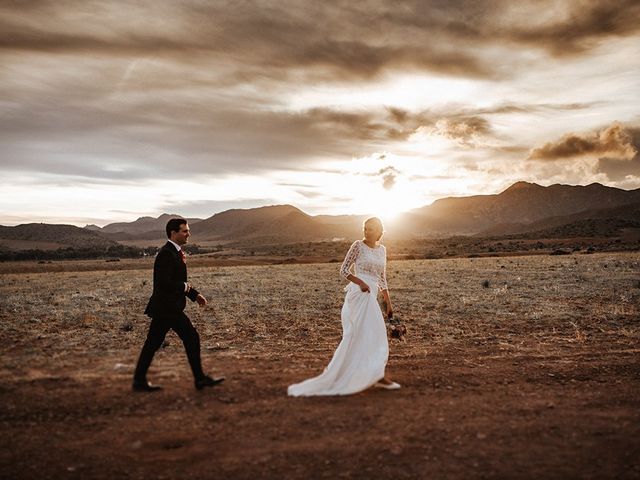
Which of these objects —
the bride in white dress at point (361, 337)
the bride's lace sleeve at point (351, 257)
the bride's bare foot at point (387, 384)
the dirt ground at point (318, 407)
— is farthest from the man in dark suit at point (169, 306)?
the bride's bare foot at point (387, 384)

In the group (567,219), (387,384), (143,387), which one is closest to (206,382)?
(143,387)

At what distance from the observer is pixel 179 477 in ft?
13.9

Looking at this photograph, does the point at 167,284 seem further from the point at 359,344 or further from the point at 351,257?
the point at 359,344

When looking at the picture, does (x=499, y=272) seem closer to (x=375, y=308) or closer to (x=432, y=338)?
(x=432, y=338)

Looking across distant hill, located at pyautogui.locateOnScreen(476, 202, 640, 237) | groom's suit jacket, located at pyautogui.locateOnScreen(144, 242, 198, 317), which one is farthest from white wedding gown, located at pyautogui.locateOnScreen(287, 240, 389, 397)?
Result: distant hill, located at pyautogui.locateOnScreen(476, 202, 640, 237)

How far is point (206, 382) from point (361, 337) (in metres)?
2.30

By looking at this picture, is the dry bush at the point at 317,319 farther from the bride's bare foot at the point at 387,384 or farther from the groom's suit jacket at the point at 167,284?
the groom's suit jacket at the point at 167,284

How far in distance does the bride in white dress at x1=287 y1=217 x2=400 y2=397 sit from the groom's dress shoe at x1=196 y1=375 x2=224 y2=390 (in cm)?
113

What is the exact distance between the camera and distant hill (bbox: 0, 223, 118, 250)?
10806 cm

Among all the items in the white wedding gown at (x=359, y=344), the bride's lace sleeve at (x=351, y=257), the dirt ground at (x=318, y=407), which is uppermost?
the bride's lace sleeve at (x=351, y=257)

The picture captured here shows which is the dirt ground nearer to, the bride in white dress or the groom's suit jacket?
the bride in white dress

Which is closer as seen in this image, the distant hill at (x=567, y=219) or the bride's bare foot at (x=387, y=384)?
the bride's bare foot at (x=387, y=384)

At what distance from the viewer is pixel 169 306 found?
6.38m

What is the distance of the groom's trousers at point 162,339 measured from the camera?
21.0 feet
